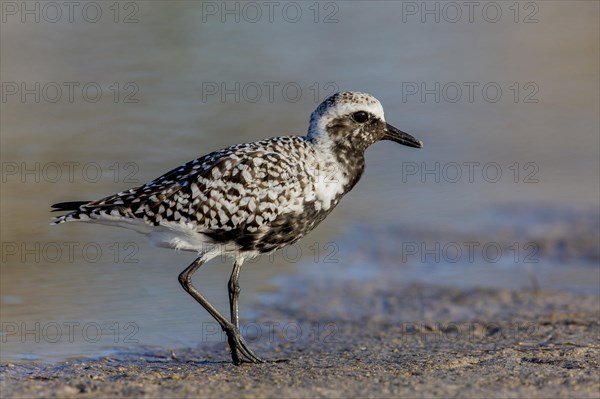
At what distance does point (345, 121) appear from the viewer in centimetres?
949

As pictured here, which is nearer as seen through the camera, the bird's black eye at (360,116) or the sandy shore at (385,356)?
the sandy shore at (385,356)

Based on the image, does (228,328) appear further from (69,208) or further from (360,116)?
(360,116)

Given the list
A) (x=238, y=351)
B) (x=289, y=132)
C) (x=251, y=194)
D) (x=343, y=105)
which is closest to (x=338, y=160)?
(x=343, y=105)

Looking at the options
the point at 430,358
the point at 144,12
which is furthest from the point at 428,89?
the point at 430,358

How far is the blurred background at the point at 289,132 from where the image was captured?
11852 mm

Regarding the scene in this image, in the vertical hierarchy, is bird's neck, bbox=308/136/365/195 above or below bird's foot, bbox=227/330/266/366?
above

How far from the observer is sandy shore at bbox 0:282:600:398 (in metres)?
7.54

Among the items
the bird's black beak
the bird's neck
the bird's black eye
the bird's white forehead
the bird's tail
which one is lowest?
the bird's tail

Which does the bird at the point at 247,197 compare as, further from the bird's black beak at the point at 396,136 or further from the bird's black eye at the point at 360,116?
the bird's black beak at the point at 396,136

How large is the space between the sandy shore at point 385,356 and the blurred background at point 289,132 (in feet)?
1.79

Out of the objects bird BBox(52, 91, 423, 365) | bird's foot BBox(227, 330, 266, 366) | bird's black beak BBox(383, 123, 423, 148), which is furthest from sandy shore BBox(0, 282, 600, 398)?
bird's black beak BBox(383, 123, 423, 148)

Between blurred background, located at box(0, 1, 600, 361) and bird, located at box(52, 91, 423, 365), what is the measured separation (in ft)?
4.84

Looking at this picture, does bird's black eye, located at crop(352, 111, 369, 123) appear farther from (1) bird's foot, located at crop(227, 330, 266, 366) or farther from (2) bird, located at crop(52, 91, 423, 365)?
(1) bird's foot, located at crop(227, 330, 266, 366)

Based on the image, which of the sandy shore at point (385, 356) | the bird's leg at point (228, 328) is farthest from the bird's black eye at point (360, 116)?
the sandy shore at point (385, 356)
